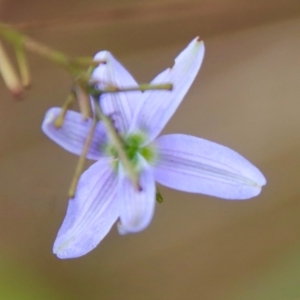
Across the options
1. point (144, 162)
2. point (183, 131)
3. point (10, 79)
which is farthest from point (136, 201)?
point (183, 131)

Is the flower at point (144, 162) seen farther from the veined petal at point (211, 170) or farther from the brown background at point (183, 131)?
the brown background at point (183, 131)

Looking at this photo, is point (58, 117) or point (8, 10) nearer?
point (58, 117)

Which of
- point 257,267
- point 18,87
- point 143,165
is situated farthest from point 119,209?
point 257,267

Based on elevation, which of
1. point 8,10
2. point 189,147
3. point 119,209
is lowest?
point 119,209

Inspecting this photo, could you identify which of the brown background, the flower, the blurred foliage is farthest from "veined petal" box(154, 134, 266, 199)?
the blurred foliage

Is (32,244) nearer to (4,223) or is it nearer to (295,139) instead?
(4,223)

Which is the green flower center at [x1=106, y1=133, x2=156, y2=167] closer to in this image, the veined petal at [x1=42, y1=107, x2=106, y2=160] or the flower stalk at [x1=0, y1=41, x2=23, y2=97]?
the veined petal at [x1=42, y1=107, x2=106, y2=160]

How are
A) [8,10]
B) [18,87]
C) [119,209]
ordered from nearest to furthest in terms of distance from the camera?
1. [18,87]
2. [119,209]
3. [8,10]
